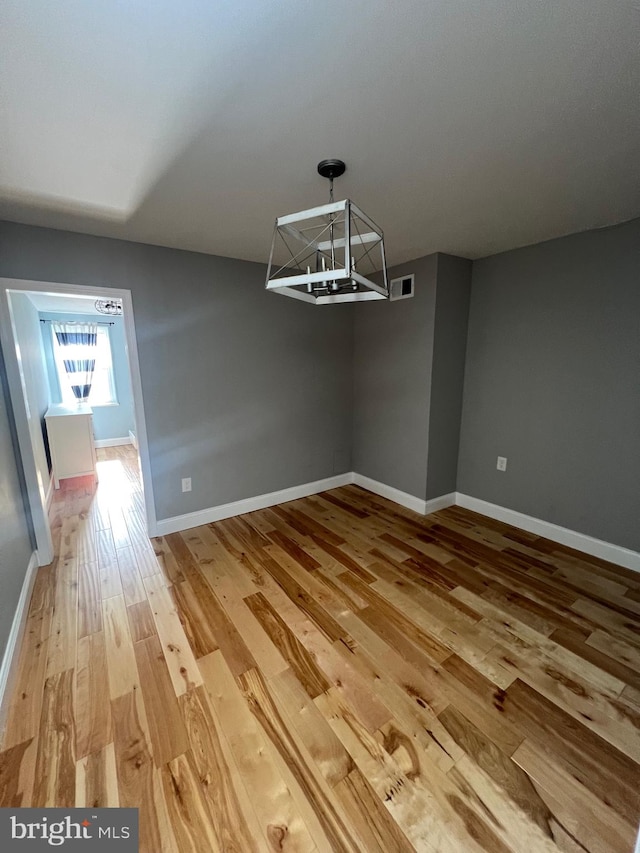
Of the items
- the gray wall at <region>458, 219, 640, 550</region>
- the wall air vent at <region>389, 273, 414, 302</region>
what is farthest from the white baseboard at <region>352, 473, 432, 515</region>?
the wall air vent at <region>389, 273, 414, 302</region>

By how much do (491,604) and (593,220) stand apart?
254 centimetres

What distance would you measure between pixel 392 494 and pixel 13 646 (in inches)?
116

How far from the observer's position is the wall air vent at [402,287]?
3025 millimetres

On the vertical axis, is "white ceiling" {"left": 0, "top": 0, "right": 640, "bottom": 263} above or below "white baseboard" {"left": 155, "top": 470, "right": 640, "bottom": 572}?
above

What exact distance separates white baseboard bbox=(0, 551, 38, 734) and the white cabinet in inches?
98.7

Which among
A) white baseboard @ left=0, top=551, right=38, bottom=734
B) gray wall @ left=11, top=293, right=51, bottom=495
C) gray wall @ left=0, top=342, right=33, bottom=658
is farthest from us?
gray wall @ left=11, top=293, right=51, bottom=495

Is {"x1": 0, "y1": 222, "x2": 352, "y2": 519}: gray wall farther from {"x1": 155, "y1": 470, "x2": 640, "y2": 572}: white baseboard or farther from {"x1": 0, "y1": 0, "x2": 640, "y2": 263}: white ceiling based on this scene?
{"x1": 0, "y1": 0, "x2": 640, "y2": 263}: white ceiling

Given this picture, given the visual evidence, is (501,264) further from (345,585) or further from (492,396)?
(345,585)

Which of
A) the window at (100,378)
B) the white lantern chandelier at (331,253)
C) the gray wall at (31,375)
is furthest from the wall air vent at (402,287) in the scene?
the window at (100,378)

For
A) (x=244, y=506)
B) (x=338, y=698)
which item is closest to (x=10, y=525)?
(x=244, y=506)

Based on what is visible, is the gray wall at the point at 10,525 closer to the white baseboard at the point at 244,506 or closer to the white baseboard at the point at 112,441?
the white baseboard at the point at 244,506

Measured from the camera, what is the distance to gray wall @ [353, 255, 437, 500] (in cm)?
297

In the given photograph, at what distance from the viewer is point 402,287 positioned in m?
3.11

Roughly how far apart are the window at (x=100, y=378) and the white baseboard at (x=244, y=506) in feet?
14.0
